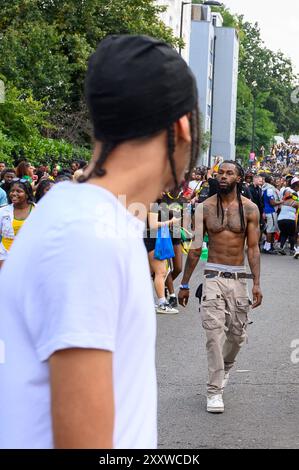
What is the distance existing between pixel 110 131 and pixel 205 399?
635 cm

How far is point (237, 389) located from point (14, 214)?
3.11 metres

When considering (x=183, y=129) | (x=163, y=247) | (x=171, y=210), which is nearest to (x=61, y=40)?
(x=171, y=210)

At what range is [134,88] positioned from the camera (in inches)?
68.9

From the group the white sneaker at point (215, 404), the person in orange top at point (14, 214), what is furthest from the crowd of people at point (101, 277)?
the person in orange top at point (14, 214)

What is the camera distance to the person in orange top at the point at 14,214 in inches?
393

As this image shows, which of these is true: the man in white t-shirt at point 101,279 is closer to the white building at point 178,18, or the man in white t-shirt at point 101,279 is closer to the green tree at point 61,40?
the green tree at point 61,40

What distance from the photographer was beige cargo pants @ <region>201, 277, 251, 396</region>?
25.2 feet

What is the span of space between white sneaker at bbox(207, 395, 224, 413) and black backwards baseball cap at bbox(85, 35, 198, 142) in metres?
5.83

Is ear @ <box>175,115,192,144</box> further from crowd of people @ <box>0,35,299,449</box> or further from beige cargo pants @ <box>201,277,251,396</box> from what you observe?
beige cargo pants @ <box>201,277,251,396</box>

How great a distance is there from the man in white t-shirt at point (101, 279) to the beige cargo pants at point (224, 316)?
5.85m

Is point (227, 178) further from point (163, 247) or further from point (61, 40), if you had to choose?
point (61, 40)

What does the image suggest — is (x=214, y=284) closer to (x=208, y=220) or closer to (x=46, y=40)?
(x=208, y=220)

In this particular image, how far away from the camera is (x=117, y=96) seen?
1.75 metres
